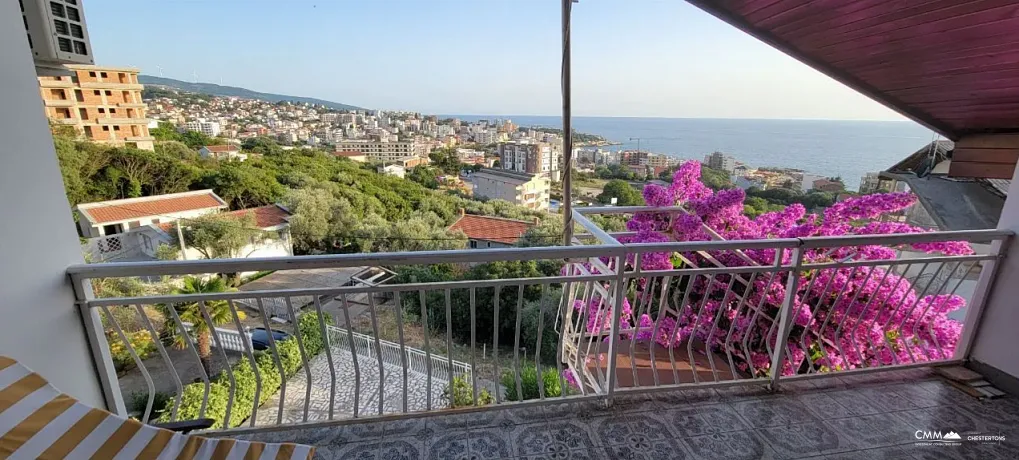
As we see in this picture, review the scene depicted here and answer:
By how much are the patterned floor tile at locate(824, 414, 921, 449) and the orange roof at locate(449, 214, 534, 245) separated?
259 inches

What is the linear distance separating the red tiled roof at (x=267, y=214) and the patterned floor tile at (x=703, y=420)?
1107cm

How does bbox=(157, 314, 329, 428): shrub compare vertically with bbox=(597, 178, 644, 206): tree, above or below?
below

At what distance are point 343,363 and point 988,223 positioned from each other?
1150cm

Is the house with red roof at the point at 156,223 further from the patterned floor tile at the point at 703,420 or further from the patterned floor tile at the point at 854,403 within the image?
the patterned floor tile at the point at 854,403

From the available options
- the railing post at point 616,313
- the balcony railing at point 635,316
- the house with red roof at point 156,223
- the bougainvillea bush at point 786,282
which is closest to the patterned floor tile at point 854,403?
the balcony railing at point 635,316

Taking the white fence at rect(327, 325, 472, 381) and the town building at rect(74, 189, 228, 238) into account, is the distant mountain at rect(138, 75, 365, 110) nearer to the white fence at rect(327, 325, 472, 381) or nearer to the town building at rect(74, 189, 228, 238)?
the town building at rect(74, 189, 228, 238)

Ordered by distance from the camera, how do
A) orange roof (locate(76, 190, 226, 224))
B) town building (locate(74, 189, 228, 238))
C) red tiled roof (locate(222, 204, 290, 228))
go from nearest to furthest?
town building (locate(74, 189, 228, 238)) < orange roof (locate(76, 190, 226, 224)) < red tiled roof (locate(222, 204, 290, 228))

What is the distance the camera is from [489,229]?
9398 millimetres

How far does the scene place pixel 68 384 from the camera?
145 centimetres

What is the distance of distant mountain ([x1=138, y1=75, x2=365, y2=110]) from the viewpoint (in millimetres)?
6731

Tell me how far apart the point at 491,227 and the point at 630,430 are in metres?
7.78

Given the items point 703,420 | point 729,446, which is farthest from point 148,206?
point 729,446

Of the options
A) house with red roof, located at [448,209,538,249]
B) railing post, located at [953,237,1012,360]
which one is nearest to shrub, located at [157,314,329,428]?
house with red roof, located at [448,209,538,249]

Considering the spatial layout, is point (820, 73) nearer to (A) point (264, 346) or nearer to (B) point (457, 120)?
(B) point (457, 120)
